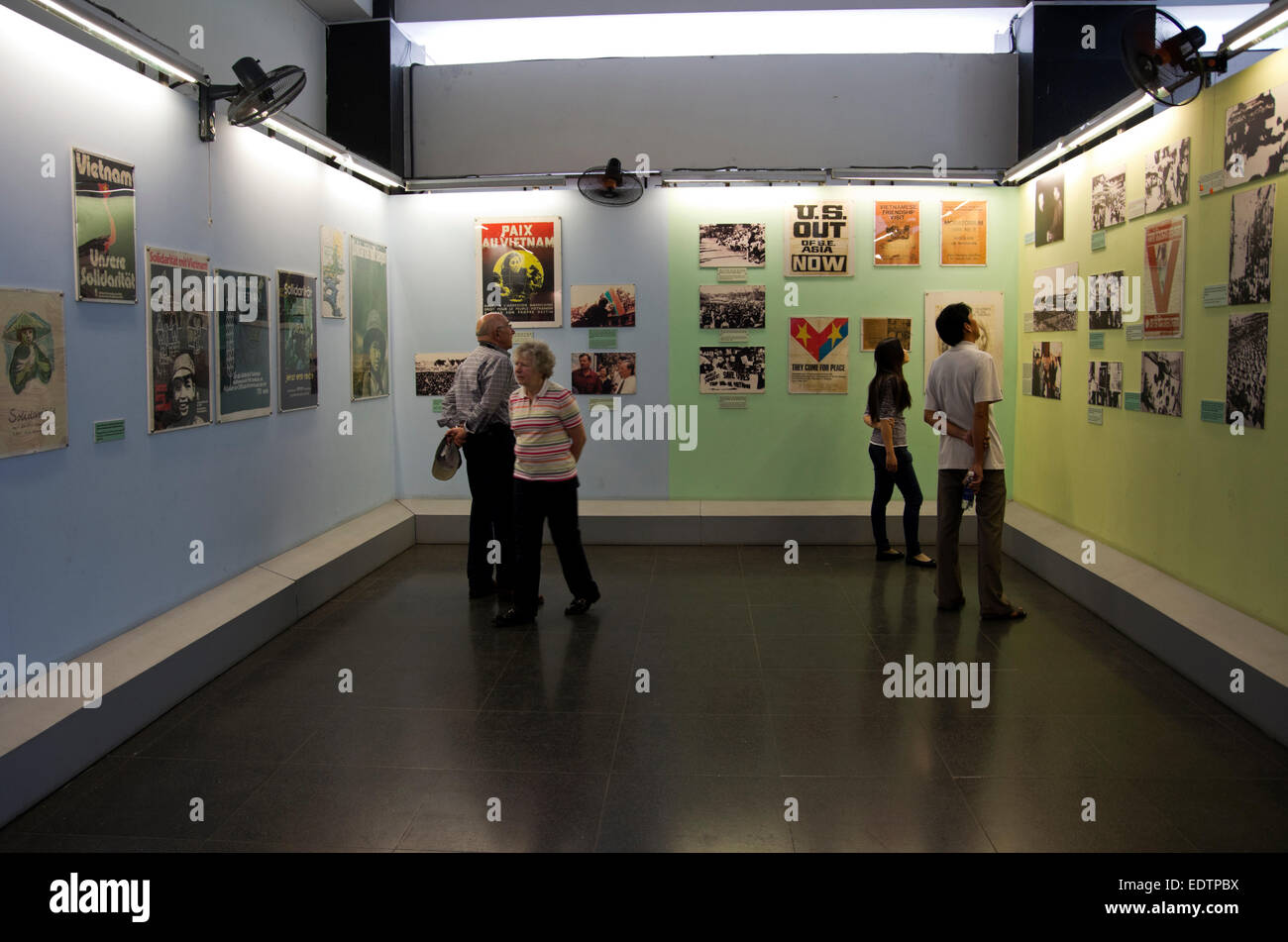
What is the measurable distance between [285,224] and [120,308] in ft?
6.81

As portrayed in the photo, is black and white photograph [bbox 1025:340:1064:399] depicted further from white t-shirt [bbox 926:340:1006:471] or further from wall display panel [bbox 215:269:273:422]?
wall display panel [bbox 215:269:273:422]

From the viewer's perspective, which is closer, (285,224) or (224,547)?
(224,547)

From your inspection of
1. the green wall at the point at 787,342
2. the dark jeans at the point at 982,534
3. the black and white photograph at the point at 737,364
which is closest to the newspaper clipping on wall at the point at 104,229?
the dark jeans at the point at 982,534

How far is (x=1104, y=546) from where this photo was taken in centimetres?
677

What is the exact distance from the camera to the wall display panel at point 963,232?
882 centimetres

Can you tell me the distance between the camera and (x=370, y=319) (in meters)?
8.56

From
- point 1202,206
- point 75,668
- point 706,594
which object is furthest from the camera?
point 706,594

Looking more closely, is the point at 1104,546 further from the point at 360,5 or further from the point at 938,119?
the point at 360,5

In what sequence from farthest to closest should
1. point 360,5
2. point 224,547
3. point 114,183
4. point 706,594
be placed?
point 360,5 < point 706,594 < point 224,547 < point 114,183

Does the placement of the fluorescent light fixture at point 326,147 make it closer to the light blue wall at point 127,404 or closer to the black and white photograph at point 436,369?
the light blue wall at point 127,404

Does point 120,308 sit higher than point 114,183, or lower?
lower

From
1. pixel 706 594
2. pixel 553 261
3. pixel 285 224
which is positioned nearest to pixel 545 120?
pixel 553 261

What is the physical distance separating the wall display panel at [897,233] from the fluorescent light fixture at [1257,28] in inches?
151
